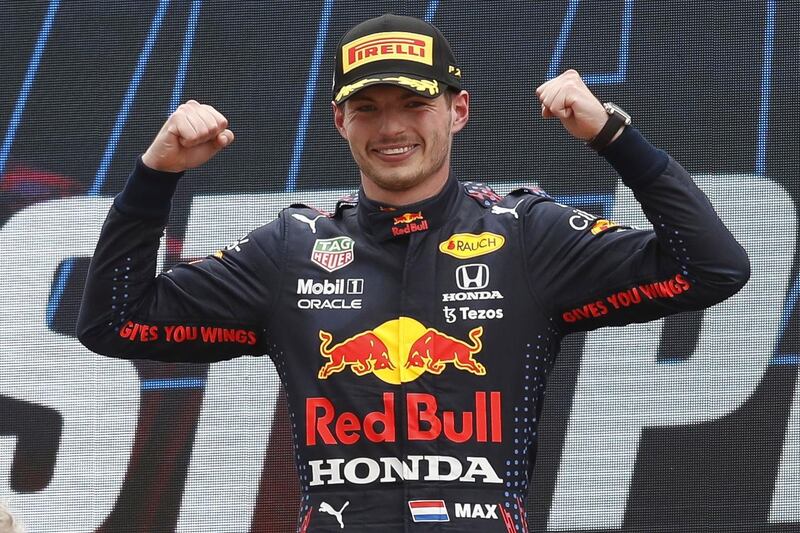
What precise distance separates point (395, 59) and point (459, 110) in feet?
0.64

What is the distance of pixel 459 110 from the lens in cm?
227

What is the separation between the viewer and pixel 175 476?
333cm

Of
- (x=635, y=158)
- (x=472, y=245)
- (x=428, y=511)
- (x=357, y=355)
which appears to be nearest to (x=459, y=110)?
(x=472, y=245)

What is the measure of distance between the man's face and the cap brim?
2 centimetres

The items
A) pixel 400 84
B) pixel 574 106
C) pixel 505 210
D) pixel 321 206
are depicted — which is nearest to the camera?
pixel 574 106

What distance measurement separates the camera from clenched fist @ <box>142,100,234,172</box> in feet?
6.84

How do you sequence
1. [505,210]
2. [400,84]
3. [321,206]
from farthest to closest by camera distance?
[321,206] → [505,210] → [400,84]

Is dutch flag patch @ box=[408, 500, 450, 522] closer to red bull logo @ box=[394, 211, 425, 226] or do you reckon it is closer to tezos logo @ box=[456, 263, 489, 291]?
tezos logo @ box=[456, 263, 489, 291]

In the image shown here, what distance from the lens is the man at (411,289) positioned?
2.02 meters

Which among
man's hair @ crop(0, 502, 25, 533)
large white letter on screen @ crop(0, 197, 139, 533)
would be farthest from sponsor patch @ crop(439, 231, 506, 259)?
large white letter on screen @ crop(0, 197, 139, 533)

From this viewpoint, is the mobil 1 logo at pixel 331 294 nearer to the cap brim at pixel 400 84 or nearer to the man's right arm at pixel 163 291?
the man's right arm at pixel 163 291

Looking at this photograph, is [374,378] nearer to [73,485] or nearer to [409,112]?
[409,112]

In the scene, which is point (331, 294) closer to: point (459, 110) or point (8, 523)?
point (459, 110)

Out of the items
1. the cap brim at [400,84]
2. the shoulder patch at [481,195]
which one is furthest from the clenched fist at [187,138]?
the shoulder patch at [481,195]
